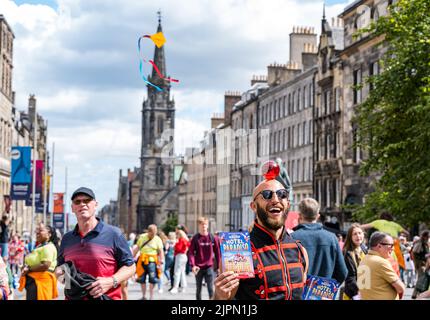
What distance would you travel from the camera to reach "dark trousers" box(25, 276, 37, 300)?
39.6 feet

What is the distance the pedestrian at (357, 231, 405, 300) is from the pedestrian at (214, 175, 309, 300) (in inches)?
141

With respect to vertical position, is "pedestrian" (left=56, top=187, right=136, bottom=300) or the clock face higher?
the clock face

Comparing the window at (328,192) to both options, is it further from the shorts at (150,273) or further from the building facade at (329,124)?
Answer: the shorts at (150,273)

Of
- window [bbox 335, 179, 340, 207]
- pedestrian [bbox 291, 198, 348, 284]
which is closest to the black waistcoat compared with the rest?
pedestrian [bbox 291, 198, 348, 284]

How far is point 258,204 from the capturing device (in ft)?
17.0

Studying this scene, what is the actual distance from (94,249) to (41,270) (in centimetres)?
522

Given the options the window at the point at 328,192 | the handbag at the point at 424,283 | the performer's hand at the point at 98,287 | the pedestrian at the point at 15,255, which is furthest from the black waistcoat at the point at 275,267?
the window at the point at 328,192

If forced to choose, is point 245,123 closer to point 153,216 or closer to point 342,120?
point 342,120

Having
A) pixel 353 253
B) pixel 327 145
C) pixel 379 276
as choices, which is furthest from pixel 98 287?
pixel 327 145

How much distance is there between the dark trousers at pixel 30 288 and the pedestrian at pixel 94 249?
15.9 feet

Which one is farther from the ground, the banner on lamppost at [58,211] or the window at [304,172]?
the window at [304,172]

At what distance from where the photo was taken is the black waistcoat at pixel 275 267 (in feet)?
16.3

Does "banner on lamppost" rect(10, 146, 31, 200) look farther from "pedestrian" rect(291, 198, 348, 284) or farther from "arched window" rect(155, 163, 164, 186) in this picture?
"arched window" rect(155, 163, 164, 186)

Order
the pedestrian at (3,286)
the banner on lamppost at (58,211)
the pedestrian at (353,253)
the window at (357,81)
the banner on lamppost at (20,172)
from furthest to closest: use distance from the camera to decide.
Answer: the banner on lamppost at (58,211) < the window at (357,81) < the banner on lamppost at (20,172) < the pedestrian at (353,253) < the pedestrian at (3,286)
